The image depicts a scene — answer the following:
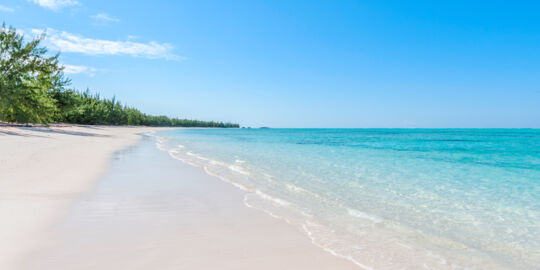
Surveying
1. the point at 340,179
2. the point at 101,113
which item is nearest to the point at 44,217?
the point at 340,179

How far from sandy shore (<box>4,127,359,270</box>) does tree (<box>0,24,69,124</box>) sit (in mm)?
31353

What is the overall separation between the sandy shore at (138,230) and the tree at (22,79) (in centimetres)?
3135

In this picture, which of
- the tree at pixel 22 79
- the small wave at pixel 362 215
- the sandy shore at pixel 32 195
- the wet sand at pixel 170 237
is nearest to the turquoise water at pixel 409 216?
the small wave at pixel 362 215

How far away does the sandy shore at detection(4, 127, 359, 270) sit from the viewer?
3170 mm

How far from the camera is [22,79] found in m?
32.3

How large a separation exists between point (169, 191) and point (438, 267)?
18.8 feet

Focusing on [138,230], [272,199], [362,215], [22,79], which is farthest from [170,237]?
[22,79]

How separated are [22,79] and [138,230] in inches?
1558

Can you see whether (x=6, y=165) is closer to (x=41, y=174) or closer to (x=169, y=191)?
(x=41, y=174)

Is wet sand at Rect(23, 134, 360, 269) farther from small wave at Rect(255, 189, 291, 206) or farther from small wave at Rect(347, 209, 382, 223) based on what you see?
small wave at Rect(347, 209, 382, 223)

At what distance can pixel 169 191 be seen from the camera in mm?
6910

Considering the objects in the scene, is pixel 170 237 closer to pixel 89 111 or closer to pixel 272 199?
pixel 272 199

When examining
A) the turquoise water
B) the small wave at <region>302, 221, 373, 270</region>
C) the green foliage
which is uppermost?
the green foliage

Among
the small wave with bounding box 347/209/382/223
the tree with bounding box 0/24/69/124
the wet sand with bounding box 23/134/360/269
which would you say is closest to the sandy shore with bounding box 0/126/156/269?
the wet sand with bounding box 23/134/360/269
